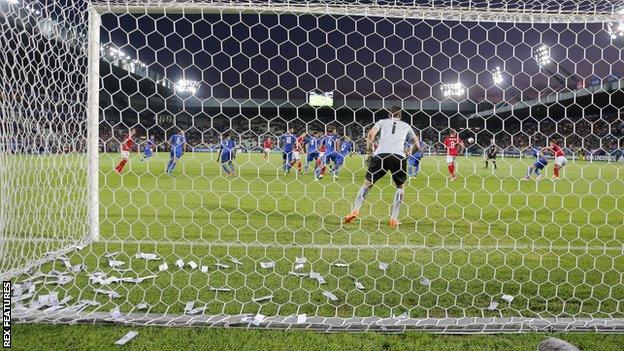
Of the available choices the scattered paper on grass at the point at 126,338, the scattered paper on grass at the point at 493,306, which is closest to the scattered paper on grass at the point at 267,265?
the scattered paper on grass at the point at 126,338

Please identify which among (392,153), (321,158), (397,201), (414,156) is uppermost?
(392,153)

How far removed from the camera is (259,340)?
2.64 meters

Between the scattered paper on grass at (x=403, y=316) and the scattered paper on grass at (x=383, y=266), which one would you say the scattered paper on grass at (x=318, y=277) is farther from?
the scattered paper on grass at (x=403, y=316)

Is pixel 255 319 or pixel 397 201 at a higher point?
pixel 397 201

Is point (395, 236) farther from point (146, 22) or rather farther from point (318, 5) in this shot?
point (146, 22)

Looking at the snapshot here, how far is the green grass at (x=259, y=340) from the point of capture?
256cm

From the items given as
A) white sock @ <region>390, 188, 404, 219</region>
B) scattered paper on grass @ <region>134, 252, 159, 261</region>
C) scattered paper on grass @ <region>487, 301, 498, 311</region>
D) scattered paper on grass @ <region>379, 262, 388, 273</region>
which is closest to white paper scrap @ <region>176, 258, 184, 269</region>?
scattered paper on grass @ <region>134, 252, 159, 261</region>

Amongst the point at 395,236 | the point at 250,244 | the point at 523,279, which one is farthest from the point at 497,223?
the point at 250,244

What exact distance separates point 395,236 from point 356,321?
2798 mm

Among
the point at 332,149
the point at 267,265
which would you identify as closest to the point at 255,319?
the point at 267,265

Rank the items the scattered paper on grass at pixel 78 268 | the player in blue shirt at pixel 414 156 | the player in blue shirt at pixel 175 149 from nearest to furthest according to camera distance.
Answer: the scattered paper on grass at pixel 78 268 → the player in blue shirt at pixel 414 156 → the player in blue shirt at pixel 175 149

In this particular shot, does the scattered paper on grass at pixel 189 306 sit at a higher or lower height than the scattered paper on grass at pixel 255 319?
lower

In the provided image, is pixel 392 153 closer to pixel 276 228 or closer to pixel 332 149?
pixel 276 228

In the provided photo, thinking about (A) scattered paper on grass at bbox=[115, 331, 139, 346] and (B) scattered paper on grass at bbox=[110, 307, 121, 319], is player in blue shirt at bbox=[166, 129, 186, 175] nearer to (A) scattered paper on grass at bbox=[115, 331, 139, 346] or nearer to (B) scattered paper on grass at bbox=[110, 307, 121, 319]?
(B) scattered paper on grass at bbox=[110, 307, 121, 319]
